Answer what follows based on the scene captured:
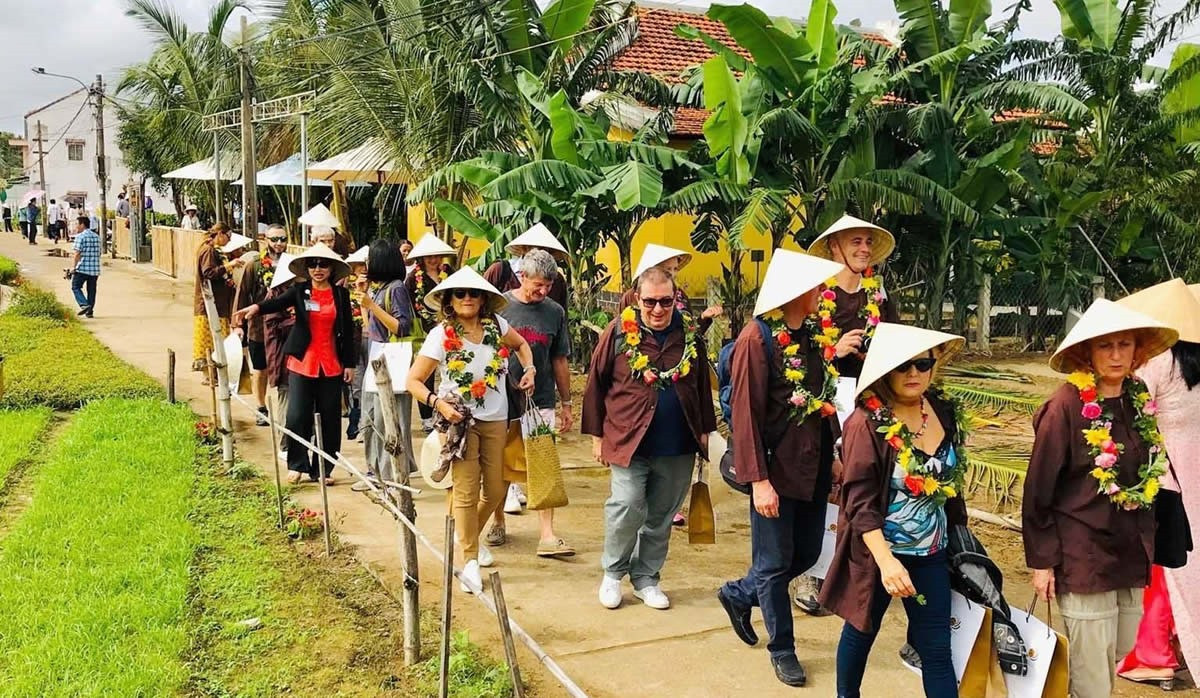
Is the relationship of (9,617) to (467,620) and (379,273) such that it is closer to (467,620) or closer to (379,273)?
(467,620)

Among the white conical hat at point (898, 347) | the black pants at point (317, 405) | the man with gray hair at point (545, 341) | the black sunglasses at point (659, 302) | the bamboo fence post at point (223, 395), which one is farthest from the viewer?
the bamboo fence post at point (223, 395)

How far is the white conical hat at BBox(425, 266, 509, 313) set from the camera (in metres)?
5.32

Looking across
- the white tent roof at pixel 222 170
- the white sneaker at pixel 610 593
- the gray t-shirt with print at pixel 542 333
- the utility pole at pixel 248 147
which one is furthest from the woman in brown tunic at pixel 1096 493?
the white tent roof at pixel 222 170

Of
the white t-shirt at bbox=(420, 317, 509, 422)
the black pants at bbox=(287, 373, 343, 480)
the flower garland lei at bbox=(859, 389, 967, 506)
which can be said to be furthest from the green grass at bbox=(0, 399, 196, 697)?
the flower garland lei at bbox=(859, 389, 967, 506)

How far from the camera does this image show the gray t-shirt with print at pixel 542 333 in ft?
20.2

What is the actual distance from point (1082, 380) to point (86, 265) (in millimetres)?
16979

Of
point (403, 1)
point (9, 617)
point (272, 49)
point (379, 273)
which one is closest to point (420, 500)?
point (379, 273)

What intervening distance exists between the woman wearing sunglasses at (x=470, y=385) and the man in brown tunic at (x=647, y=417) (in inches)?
20.5

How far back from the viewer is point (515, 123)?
1159cm

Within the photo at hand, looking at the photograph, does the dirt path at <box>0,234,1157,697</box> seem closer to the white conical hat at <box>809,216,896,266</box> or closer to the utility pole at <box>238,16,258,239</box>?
the white conical hat at <box>809,216,896,266</box>

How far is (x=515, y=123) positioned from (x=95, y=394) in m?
5.18

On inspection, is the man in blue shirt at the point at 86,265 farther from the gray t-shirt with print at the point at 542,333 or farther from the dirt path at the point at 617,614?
the gray t-shirt with print at the point at 542,333

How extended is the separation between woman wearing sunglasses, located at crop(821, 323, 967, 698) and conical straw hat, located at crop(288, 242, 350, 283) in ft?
14.5

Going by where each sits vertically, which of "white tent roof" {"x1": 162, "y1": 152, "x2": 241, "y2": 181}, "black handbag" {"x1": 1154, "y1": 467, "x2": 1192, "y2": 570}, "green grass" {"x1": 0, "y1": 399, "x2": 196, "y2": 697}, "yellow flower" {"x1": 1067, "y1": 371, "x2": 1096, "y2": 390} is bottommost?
"green grass" {"x1": 0, "y1": 399, "x2": 196, "y2": 697}
